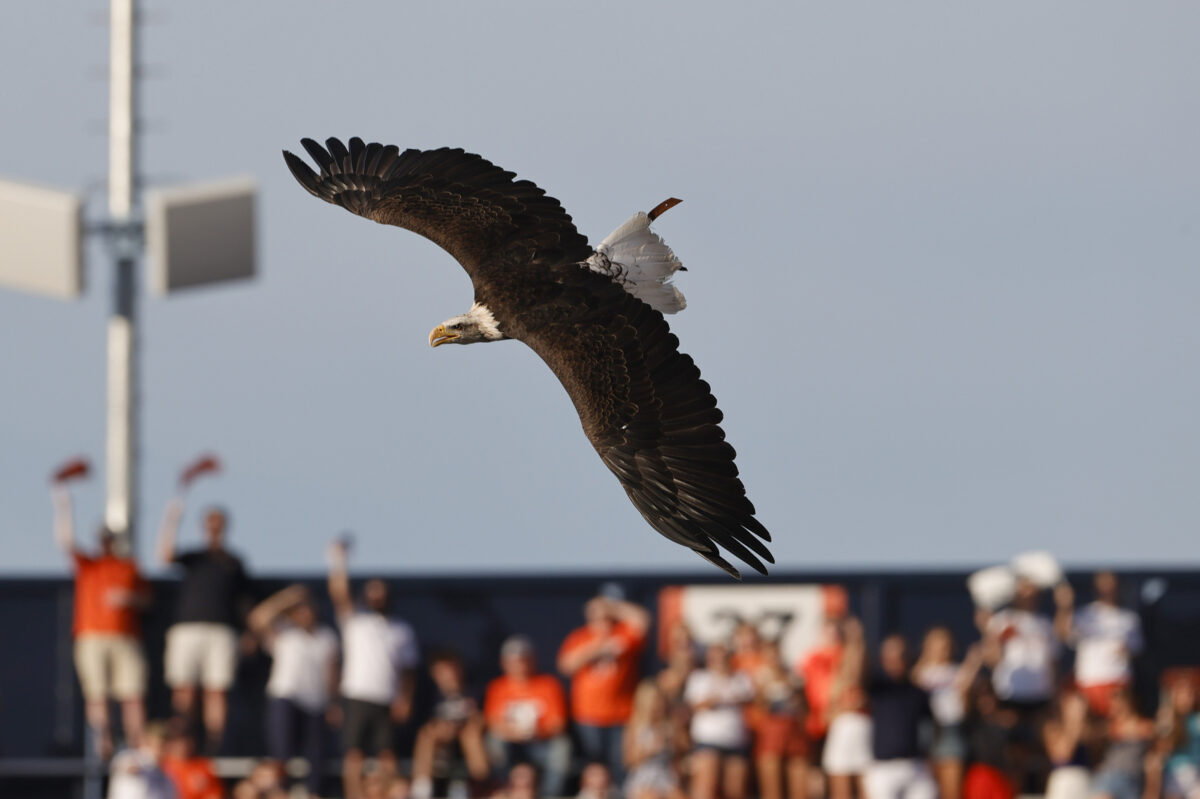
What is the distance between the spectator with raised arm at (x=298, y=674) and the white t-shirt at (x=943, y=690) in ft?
15.8

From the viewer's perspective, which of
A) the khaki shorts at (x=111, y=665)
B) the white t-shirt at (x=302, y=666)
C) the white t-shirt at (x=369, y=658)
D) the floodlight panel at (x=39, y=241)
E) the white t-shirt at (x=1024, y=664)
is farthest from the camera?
the floodlight panel at (x=39, y=241)

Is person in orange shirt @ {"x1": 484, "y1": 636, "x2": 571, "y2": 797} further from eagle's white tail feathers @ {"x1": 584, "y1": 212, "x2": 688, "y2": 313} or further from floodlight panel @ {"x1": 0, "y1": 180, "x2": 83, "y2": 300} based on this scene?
eagle's white tail feathers @ {"x1": 584, "y1": 212, "x2": 688, "y2": 313}

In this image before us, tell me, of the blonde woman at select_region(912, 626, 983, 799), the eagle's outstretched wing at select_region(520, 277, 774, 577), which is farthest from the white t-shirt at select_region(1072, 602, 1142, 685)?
the eagle's outstretched wing at select_region(520, 277, 774, 577)

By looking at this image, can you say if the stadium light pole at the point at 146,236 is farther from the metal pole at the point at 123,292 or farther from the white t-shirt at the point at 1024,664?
the white t-shirt at the point at 1024,664

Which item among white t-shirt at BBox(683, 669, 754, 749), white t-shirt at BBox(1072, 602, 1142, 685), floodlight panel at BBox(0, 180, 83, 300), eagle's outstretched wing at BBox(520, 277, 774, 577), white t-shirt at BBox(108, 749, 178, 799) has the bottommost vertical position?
white t-shirt at BBox(108, 749, 178, 799)

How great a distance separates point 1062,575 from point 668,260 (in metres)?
8.03

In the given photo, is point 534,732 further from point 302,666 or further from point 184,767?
point 184,767

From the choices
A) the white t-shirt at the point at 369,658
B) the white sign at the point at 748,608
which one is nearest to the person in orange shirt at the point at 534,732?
the white t-shirt at the point at 369,658

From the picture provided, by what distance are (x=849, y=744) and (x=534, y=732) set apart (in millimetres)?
2579

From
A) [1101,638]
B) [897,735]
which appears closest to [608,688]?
[897,735]

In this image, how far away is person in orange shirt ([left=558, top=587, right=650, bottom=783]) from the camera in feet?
69.3

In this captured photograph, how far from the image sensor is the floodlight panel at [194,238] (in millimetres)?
24688

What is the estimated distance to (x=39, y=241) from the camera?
80.9 feet

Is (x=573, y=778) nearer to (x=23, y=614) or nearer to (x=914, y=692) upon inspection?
(x=914, y=692)
